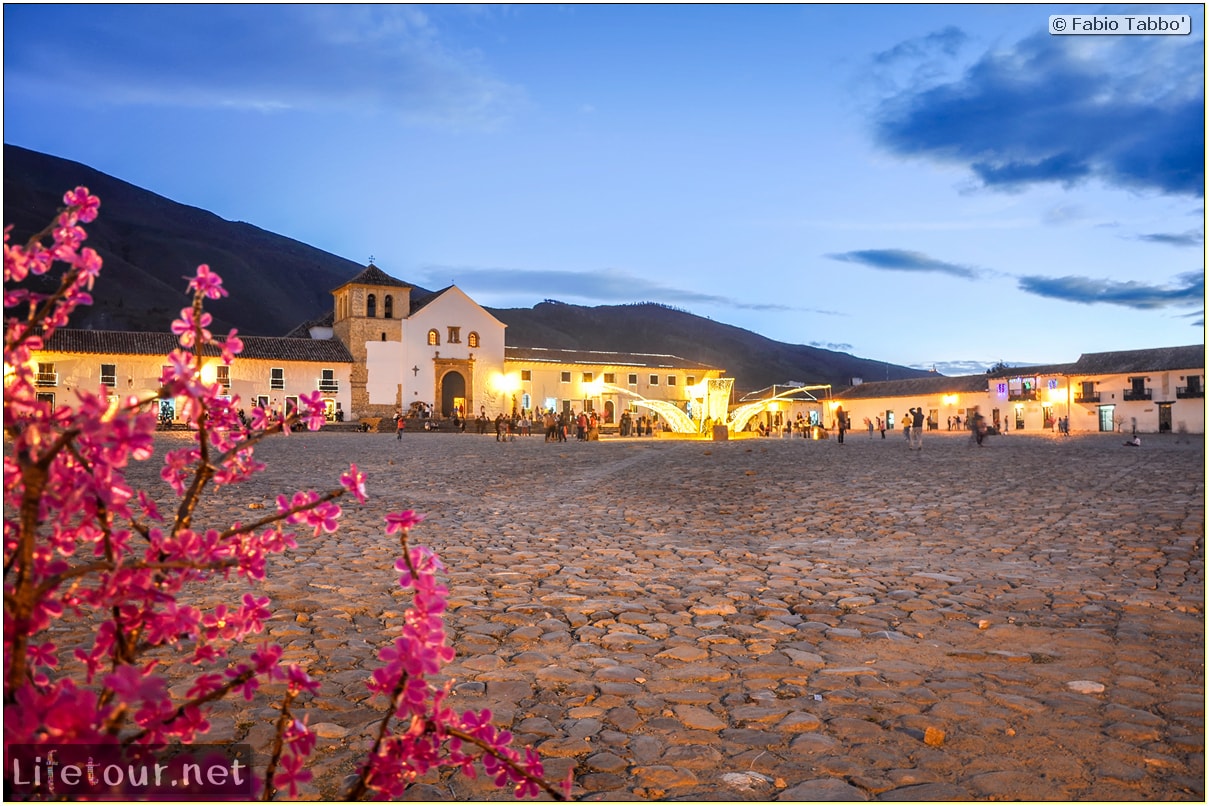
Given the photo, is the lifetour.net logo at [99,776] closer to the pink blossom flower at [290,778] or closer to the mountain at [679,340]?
the pink blossom flower at [290,778]

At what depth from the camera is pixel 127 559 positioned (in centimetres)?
150

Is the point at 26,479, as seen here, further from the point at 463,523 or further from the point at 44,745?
the point at 463,523

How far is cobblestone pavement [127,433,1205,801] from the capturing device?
9.58 feet

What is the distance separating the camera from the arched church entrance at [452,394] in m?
54.9

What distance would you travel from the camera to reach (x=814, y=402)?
72938mm

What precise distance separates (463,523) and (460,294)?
47290 mm

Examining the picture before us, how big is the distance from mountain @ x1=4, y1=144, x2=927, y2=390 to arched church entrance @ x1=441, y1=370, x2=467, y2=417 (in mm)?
74721

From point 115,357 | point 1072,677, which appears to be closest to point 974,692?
point 1072,677

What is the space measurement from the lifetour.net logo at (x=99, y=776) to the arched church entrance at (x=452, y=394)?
175 ft

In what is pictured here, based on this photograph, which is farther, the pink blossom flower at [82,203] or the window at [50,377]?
the window at [50,377]

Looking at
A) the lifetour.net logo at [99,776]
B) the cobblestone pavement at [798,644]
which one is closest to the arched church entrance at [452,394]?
the cobblestone pavement at [798,644]

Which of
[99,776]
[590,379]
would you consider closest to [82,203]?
[99,776]

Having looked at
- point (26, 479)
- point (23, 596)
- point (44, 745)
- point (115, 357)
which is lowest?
point (44, 745)

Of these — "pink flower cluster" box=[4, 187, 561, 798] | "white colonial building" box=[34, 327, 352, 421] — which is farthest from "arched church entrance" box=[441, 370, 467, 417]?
"pink flower cluster" box=[4, 187, 561, 798]
